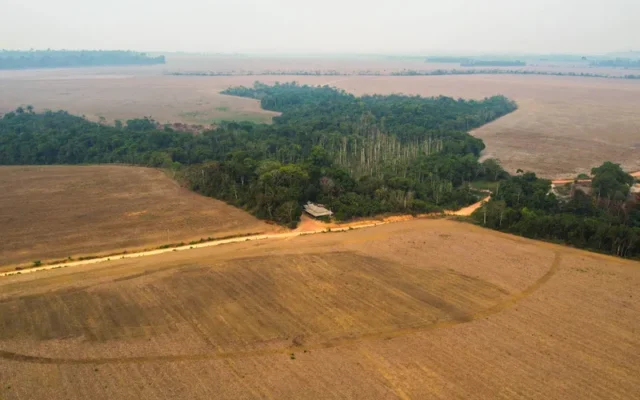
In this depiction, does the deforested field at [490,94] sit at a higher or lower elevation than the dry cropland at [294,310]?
higher

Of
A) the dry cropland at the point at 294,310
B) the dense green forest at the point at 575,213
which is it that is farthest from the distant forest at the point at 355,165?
the dry cropland at the point at 294,310

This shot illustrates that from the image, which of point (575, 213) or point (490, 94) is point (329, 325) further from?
point (490, 94)

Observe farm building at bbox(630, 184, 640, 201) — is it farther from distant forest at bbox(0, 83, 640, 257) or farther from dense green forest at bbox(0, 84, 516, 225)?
dense green forest at bbox(0, 84, 516, 225)

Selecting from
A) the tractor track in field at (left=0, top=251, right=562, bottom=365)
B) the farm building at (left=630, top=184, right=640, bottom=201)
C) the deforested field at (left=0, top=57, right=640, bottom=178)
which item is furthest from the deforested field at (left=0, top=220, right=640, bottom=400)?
the deforested field at (left=0, top=57, right=640, bottom=178)

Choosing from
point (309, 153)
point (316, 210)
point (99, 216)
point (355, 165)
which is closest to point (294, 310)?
point (316, 210)

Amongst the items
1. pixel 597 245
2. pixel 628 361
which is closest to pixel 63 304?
pixel 628 361

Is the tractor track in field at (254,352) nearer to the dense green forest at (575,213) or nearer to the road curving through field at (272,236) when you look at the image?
the road curving through field at (272,236)
